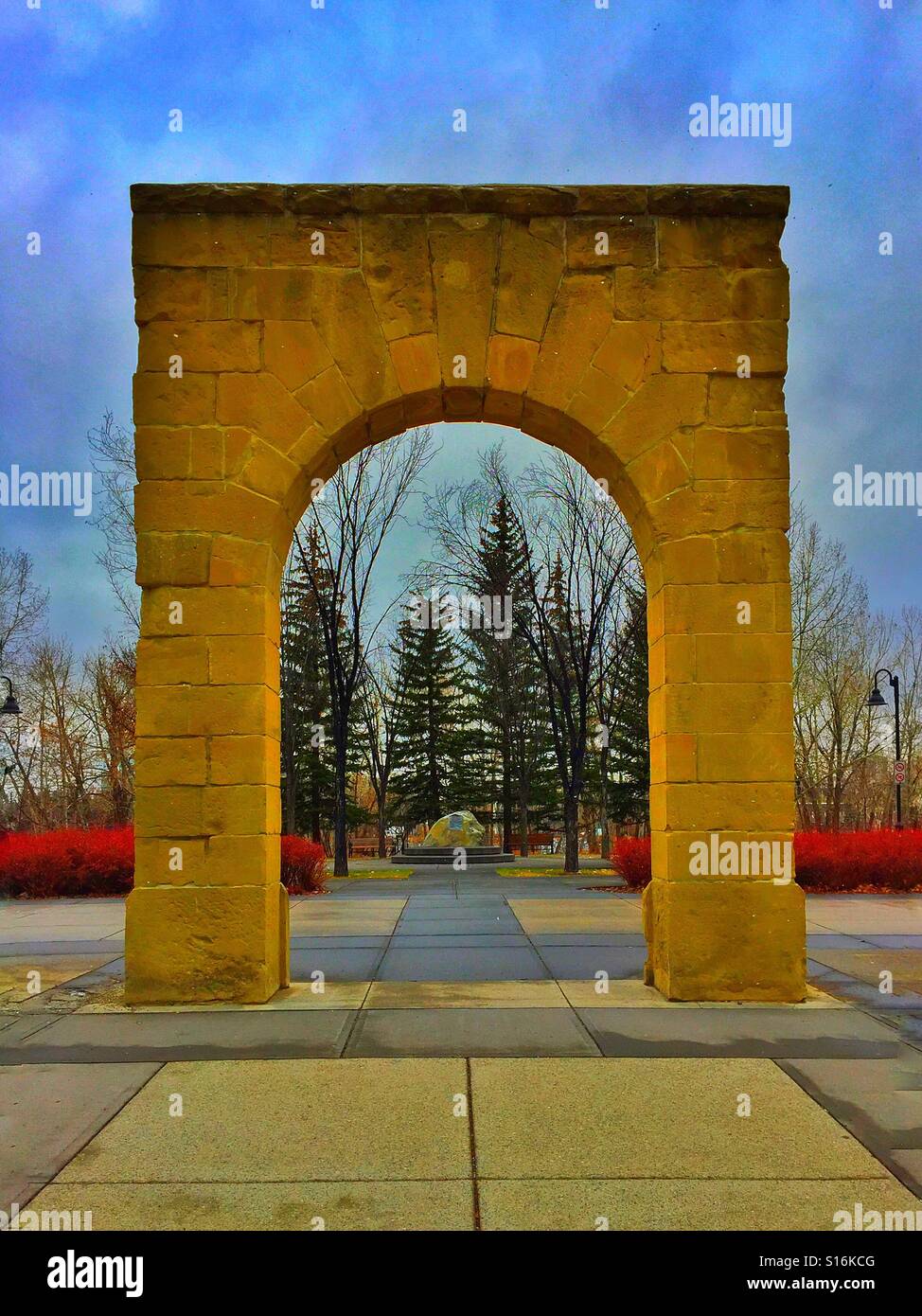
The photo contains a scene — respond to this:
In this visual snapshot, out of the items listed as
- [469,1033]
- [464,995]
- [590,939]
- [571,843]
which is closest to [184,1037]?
[469,1033]

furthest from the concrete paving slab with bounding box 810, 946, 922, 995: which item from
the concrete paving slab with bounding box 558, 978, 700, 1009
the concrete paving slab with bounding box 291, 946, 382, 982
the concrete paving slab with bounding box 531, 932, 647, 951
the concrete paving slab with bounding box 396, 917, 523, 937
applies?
the concrete paving slab with bounding box 291, 946, 382, 982

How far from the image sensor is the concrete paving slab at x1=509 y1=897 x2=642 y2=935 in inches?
468

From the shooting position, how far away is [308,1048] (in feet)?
20.2

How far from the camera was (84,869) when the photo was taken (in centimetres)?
1761

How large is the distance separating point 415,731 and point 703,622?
4048cm

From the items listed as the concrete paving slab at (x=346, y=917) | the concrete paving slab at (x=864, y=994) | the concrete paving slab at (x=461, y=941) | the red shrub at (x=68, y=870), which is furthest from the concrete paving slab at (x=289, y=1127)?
the red shrub at (x=68, y=870)

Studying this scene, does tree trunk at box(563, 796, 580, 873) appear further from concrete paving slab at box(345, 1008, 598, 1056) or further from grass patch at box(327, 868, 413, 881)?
concrete paving slab at box(345, 1008, 598, 1056)

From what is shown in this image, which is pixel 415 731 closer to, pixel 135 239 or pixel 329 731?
pixel 329 731

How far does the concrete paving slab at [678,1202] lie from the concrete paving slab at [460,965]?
14.3ft

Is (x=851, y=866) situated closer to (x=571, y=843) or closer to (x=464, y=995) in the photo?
(x=571, y=843)

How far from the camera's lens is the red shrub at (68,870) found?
1766 cm

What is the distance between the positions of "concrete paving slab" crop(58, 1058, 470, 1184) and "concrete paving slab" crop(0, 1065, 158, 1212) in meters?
0.10

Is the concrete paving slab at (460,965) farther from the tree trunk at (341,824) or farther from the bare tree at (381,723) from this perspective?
the bare tree at (381,723)

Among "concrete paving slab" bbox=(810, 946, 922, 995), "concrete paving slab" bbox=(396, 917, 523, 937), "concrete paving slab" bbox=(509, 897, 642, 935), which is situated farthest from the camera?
"concrete paving slab" bbox=(509, 897, 642, 935)
